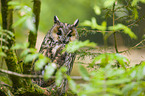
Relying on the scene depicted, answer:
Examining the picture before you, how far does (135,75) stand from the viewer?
2.89 ft

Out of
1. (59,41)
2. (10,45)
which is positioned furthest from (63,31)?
(10,45)

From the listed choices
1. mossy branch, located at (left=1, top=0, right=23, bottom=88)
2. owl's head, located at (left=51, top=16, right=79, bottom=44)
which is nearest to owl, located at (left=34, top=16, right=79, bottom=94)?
owl's head, located at (left=51, top=16, right=79, bottom=44)

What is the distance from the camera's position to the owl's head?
2.48 metres

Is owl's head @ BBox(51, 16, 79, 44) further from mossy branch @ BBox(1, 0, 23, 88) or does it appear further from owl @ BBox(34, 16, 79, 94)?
mossy branch @ BBox(1, 0, 23, 88)

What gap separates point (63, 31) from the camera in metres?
2.50

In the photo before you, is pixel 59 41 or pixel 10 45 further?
pixel 59 41

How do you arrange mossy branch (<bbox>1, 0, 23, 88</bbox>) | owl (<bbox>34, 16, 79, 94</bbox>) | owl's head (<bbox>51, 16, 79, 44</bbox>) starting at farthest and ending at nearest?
1. owl's head (<bbox>51, 16, 79, 44</bbox>)
2. owl (<bbox>34, 16, 79, 94</bbox>)
3. mossy branch (<bbox>1, 0, 23, 88</bbox>)

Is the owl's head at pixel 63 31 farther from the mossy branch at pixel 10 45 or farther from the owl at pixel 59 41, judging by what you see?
the mossy branch at pixel 10 45

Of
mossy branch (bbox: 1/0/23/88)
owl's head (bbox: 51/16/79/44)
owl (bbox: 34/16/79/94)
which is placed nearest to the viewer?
mossy branch (bbox: 1/0/23/88)

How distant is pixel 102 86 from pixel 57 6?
1.99 m

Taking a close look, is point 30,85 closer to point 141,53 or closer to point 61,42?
point 61,42

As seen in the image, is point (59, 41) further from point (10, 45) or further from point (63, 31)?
point (10, 45)

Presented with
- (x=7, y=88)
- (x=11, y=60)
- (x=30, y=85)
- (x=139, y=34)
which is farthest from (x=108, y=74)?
(x=139, y=34)

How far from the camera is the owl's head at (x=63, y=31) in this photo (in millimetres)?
2484
